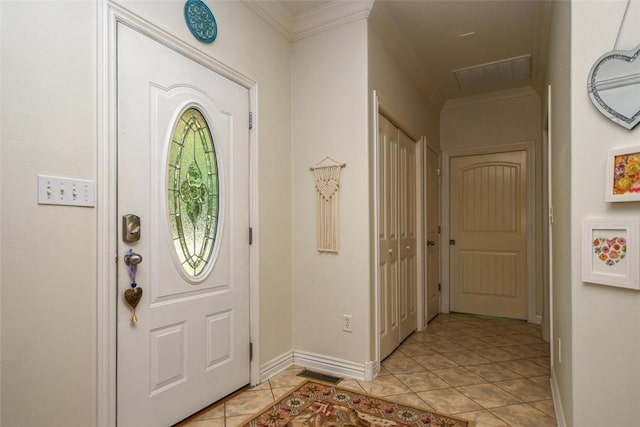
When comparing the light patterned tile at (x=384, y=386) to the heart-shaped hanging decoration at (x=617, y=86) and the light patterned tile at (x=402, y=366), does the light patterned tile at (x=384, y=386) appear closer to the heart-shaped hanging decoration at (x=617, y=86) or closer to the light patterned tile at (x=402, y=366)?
the light patterned tile at (x=402, y=366)

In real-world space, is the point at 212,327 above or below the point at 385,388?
above

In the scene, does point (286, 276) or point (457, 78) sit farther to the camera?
point (457, 78)

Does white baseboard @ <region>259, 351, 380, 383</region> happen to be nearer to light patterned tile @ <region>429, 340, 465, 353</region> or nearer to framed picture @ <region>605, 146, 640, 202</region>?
light patterned tile @ <region>429, 340, 465, 353</region>

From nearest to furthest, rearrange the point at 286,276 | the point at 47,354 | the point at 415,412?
the point at 47,354 → the point at 415,412 → the point at 286,276

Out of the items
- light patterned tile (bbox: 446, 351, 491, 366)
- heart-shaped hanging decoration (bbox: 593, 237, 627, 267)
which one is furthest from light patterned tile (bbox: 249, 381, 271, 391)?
heart-shaped hanging decoration (bbox: 593, 237, 627, 267)

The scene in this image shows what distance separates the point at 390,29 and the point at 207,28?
1.51 meters

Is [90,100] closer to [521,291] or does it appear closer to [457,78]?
[457,78]

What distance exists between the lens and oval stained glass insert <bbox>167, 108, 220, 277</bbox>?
196 centimetres

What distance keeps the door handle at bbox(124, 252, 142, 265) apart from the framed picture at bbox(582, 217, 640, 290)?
1982 mm

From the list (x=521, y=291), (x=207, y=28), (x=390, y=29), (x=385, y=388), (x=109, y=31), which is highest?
(x=390, y=29)

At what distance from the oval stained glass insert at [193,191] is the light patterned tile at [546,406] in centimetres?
218

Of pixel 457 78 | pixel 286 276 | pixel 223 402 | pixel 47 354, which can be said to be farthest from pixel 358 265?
pixel 457 78

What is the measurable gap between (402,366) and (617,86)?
7.41ft

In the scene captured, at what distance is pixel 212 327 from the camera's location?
2.15m
